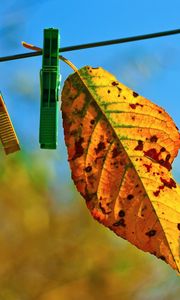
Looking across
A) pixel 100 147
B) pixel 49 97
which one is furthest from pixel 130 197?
pixel 49 97

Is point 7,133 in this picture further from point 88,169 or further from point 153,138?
point 153,138

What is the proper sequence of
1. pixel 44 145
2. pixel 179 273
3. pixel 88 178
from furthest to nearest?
pixel 44 145 < pixel 88 178 < pixel 179 273

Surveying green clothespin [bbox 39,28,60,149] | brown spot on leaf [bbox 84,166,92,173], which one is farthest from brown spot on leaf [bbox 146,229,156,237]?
green clothespin [bbox 39,28,60,149]

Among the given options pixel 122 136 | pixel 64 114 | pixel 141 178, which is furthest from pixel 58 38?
pixel 141 178

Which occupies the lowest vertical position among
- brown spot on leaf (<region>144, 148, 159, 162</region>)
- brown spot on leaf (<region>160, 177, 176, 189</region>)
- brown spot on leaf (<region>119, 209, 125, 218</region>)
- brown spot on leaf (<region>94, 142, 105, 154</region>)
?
brown spot on leaf (<region>119, 209, 125, 218</region>)

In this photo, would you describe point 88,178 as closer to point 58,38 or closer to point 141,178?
point 141,178

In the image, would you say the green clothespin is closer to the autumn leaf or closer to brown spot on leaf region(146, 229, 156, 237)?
the autumn leaf
